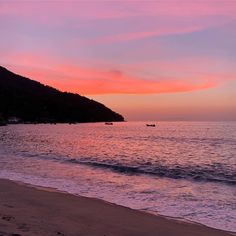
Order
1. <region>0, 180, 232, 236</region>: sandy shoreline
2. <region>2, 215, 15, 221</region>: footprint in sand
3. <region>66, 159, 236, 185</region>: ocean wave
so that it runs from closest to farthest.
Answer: <region>0, 180, 232, 236</region>: sandy shoreline → <region>2, 215, 15, 221</region>: footprint in sand → <region>66, 159, 236, 185</region>: ocean wave

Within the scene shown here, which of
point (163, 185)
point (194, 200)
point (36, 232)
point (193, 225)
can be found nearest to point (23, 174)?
point (163, 185)

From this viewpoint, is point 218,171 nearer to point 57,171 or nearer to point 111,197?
point 57,171

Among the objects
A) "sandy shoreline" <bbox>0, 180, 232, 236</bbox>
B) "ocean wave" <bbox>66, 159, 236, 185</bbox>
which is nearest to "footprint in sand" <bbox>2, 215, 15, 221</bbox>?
"sandy shoreline" <bbox>0, 180, 232, 236</bbox>

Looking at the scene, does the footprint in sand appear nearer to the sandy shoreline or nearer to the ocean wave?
the sandy shoreline

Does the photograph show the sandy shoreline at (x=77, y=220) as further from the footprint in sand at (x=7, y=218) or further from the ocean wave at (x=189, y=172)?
the ocean wave at (x=189, y=172)

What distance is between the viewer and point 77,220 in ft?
41.2

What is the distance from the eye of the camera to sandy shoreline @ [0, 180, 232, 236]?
10.4 metres

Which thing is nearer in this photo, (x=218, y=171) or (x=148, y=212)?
(x=148, y=212)

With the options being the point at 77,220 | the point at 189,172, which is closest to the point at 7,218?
the point at 77,220

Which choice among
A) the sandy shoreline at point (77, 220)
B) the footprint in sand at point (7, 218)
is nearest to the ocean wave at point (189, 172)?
the sandy shoreline at point (77, 220)

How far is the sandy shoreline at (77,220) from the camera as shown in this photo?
10438mm

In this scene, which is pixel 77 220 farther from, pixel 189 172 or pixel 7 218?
pixel 189 172

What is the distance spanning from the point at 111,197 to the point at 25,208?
4902mm

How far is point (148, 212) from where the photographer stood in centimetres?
1466
